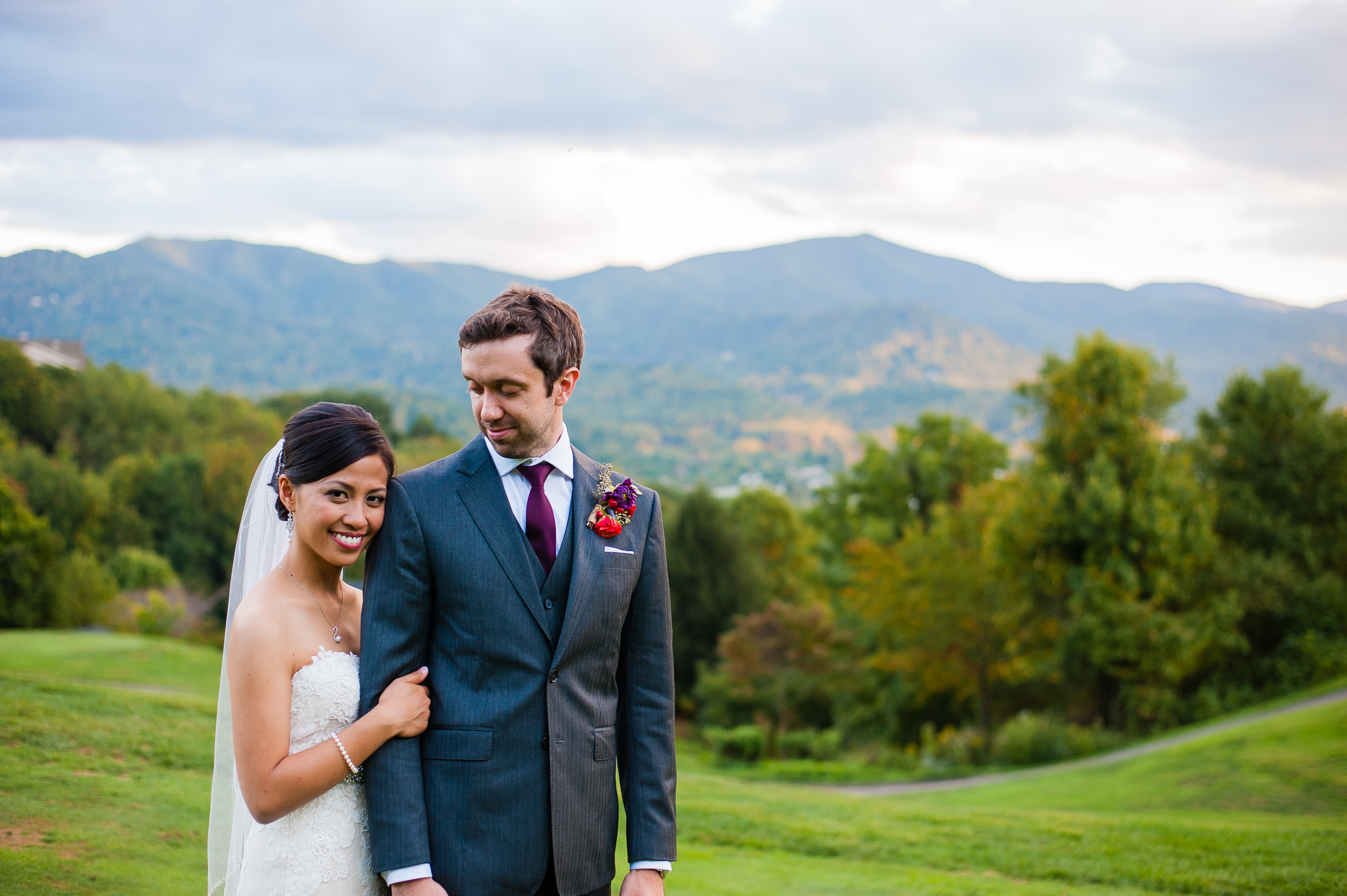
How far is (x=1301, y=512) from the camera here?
3134 cm

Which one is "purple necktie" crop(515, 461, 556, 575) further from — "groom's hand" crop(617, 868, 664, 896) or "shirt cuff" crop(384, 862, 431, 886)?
"groom's hand" crop(617, 868, 664, 896)

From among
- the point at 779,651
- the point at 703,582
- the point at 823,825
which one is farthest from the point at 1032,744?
the point at 703,582

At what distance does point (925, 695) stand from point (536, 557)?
31.7 meters

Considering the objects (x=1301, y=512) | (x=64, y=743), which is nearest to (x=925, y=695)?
(x=1301, y=512)

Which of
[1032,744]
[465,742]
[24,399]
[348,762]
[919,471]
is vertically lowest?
[1032,744]

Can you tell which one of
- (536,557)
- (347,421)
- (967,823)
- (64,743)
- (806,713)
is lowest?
(806,713)

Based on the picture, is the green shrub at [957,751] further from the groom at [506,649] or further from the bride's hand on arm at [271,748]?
the bride's hand on arm at [271,748]

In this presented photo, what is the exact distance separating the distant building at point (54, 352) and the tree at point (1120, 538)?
69.5 meters

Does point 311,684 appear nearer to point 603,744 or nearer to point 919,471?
point 603,744

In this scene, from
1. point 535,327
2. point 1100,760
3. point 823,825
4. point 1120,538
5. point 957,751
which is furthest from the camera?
point 957,751

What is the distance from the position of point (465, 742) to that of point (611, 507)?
0.94 m

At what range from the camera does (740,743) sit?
3055 cm

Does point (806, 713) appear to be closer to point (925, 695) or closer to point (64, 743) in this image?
point (925, 695)

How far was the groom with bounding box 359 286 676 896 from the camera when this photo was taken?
2.99m
